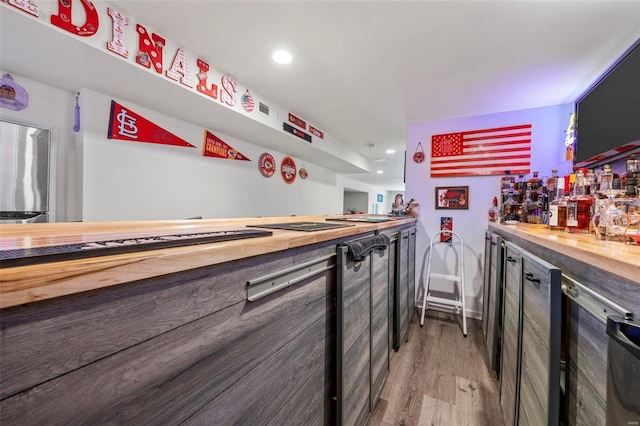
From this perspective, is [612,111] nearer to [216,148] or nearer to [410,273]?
[410,273]

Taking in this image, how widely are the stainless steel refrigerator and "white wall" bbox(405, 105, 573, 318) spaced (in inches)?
154

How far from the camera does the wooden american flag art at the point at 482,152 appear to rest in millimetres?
2986

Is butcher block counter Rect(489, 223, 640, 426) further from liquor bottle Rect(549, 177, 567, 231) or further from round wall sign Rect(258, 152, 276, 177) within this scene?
round wall sign Rect(258, 152, 276, 177)

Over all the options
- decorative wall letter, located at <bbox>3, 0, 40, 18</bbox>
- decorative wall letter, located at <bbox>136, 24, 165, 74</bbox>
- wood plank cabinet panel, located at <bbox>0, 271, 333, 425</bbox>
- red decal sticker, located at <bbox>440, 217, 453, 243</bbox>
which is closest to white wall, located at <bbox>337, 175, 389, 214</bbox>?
red decal sticker, located at <bbox>440, 217, 453, 243</bbox>

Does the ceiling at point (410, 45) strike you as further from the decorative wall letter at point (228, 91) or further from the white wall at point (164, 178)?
the white wall at point (164, 178)

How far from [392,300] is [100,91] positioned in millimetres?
3138

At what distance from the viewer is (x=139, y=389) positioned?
45cm

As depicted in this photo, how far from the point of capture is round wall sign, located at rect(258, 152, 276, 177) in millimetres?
4207

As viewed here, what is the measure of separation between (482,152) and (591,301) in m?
3.00

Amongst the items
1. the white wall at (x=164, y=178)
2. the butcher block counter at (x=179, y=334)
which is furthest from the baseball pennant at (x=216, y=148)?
the butcher block counter at (x=179, y=334)

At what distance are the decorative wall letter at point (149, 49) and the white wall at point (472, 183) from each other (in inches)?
119

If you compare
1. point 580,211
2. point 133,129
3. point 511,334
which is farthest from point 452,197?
point 133,129

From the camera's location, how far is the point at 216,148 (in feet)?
11.4

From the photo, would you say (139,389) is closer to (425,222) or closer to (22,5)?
(22,5)
